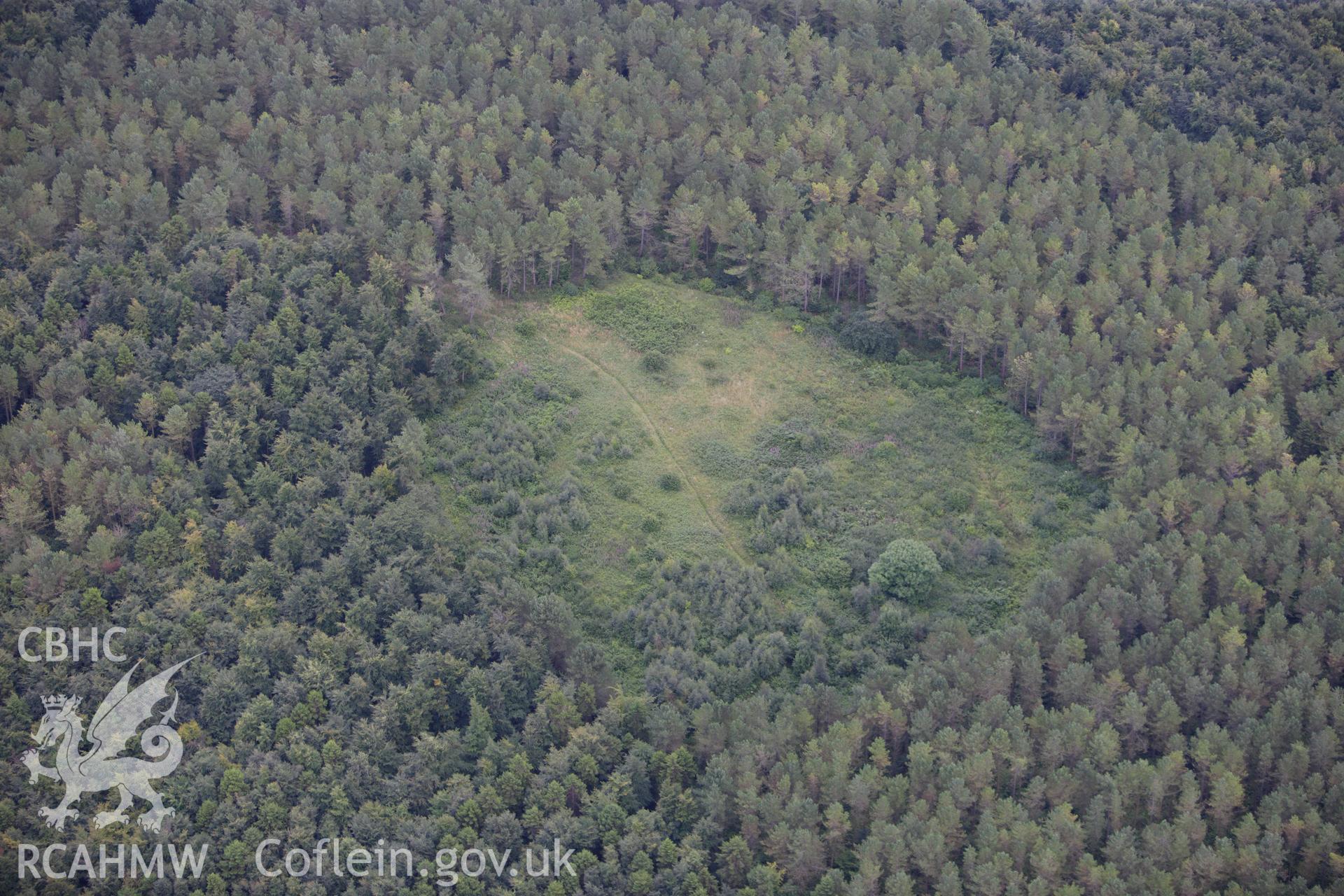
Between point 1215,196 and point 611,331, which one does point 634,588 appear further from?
point 1215,196

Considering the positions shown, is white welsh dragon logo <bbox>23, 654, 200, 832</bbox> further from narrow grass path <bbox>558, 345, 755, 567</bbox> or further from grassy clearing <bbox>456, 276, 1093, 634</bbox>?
narrow grass path <bbox>558, 345, 755, 567</bbox>

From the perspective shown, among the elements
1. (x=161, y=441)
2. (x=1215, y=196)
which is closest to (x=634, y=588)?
(x=161, y=441)

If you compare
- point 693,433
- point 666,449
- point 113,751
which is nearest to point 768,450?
point 693,433

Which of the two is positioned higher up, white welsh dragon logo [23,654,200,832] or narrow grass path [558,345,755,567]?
narrow grass path [558,345,755,567]

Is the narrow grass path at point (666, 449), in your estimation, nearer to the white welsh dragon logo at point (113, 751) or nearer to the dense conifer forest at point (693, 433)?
the dense conifer forest at point (693, 433)

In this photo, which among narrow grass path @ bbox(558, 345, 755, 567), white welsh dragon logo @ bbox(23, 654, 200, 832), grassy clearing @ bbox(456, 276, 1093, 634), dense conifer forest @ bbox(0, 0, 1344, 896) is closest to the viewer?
white welsh dragon logo @ bbox(23, 654, 200, 832)

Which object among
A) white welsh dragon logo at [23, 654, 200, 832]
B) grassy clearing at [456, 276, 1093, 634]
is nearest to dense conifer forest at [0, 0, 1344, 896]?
grassy clearing at [456, 276, 1093, 634]

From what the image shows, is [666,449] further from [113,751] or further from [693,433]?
[113,751]
